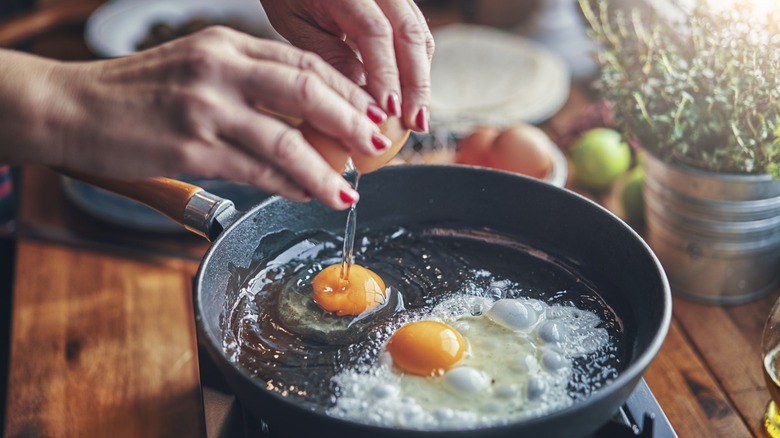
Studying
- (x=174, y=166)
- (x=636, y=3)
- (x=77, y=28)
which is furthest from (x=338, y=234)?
(x=77, y=28)

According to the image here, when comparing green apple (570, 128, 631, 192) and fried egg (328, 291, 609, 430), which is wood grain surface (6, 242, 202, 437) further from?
green apple (570, 128, 631, 192)

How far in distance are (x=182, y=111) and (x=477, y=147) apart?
1.15 metres

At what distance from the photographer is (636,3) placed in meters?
2.27

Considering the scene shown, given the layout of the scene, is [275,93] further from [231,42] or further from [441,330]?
[441,330]

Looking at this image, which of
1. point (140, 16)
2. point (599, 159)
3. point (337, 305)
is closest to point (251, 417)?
point (337, 305)

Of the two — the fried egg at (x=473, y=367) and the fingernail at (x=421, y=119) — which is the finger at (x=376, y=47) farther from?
the fried egg at (x=473, y=367)

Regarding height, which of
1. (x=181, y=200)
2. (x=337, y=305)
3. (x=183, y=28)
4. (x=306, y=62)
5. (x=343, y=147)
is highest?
(x=306, y=62)

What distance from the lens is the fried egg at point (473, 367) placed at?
1.02m

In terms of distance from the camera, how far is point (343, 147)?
0.97 m

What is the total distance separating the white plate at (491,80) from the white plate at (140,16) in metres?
0.61

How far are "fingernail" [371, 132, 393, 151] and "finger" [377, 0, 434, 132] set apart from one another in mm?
120

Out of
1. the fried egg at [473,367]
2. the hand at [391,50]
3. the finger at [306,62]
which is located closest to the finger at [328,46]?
the hand at [391,50]

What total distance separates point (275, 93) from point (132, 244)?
109cm

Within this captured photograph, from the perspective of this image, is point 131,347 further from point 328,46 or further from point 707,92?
point 707,92
